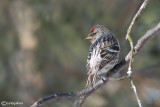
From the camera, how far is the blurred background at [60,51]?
8820 millimetres

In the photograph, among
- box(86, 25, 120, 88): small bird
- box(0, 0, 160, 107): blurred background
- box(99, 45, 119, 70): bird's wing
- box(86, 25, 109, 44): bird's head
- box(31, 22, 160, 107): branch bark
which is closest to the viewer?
box(31, 22, 160, 107): branch bark

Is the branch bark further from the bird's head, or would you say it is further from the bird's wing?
the bird's head

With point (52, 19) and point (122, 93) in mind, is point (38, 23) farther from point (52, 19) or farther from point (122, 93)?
point (122, 93)

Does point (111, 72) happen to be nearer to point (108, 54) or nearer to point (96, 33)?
point (108, 54)

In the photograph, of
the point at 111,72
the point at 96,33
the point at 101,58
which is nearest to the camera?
the point at 111,72

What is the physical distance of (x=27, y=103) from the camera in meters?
8.92

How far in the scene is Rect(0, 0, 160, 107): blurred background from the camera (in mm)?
8820

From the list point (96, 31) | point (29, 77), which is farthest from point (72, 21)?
point (96, 31)

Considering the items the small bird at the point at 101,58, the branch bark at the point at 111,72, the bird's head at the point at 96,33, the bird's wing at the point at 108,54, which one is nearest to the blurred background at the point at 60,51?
the bird's head at the point at 96,33

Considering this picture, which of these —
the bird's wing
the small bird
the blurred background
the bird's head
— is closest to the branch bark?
the small bird

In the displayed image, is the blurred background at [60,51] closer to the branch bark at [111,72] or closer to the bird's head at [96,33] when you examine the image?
the bird's head at [96,33]

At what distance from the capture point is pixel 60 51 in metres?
9.20

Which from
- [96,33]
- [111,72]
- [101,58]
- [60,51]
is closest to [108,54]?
[101,58]

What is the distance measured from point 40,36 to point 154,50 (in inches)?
94.7
